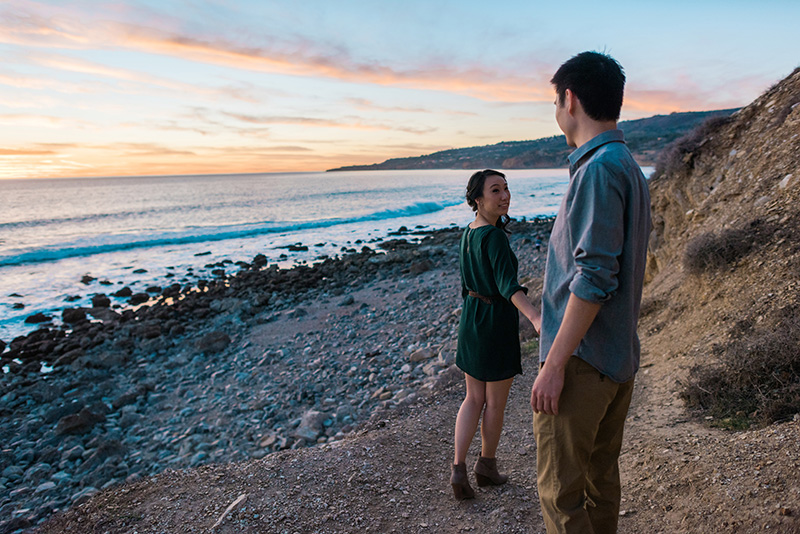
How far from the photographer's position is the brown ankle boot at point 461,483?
135 inches

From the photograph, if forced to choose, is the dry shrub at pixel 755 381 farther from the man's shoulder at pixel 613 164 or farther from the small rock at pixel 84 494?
the small rock at pixel 84 494

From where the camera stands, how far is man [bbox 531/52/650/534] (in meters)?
1.76

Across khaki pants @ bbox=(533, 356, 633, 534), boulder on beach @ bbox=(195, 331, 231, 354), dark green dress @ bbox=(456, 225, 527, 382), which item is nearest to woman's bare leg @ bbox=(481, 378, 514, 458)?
dark green dress @ bbox=(456, 225, 527, 382)

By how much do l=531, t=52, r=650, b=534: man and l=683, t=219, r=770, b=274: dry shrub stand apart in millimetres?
4184

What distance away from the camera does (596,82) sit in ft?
6.12

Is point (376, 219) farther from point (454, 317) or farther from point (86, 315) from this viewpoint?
point (454, 317)

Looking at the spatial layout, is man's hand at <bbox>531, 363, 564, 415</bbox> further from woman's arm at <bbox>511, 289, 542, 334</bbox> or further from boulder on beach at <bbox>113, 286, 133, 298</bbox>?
boulder on beach at <bbox>113, 286, 133, 298</bbox>

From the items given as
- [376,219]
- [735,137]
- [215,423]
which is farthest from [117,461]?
[376,219]

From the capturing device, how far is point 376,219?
36812 millimetres

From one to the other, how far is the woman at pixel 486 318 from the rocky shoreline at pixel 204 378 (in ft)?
9.52

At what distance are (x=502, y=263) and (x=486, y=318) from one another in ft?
1.50

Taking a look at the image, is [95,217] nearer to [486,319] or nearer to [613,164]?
[486,319]

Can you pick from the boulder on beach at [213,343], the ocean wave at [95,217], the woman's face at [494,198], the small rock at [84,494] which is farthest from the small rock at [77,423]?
the ocean wave at [95,217]

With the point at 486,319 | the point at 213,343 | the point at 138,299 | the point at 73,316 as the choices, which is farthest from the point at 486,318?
the point at 138,299
